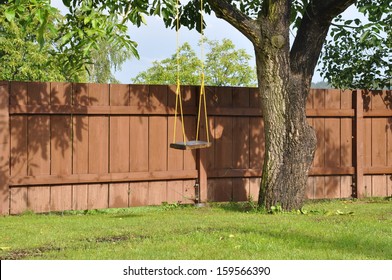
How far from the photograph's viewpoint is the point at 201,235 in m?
8.29

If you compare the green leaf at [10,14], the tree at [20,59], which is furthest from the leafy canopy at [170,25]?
the tree at [20,59]

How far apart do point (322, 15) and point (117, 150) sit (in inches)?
172

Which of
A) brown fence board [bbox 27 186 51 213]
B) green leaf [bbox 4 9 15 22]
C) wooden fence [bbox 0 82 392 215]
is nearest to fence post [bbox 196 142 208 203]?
wooden fence [bbox 0 82 392 215]

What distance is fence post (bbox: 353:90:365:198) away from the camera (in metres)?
14.8

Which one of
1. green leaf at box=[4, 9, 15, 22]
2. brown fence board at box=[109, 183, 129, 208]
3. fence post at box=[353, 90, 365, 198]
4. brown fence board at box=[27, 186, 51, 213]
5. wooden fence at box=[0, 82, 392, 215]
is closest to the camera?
green leaf at box=[4, 9, 15, 22]

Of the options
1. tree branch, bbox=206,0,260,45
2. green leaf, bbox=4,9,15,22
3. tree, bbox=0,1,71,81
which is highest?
tree, bbox=0,1,71,81

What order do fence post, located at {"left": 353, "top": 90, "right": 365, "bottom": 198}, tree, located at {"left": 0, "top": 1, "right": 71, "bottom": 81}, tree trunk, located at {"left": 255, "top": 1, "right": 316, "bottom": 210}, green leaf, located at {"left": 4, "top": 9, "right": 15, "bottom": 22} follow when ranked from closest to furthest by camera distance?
green leaf, located at {"left": 4, "top": 9, "right": 15, "bottom": 22}, tree trunk, located at {"left": 255, "top": 1, "right": 316, "bottom": 210}, fence post, located at {"left": 353, "top": 90, "right": 365, "bottom": 198}, tree, located at {"left": 0, "top": 1, "right": 71, "bottom": 81}

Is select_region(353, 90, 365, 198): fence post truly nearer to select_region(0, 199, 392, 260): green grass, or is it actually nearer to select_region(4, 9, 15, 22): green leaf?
select_region(0, 199, 392, 260): green grass

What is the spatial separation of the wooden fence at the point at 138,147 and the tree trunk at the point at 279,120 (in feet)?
5.60

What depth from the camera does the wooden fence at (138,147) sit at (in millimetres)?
11914

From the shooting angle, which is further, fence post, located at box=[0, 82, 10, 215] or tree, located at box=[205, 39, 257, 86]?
tree, located at box=[205, 39, 257, 86]

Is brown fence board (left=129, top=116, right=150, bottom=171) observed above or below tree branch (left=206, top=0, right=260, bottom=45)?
below

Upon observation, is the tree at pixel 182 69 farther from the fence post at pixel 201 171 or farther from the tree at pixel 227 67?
the fence post at pixel 201 171

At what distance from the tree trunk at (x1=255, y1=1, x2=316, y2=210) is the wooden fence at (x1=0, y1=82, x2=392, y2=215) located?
171 centimetres
